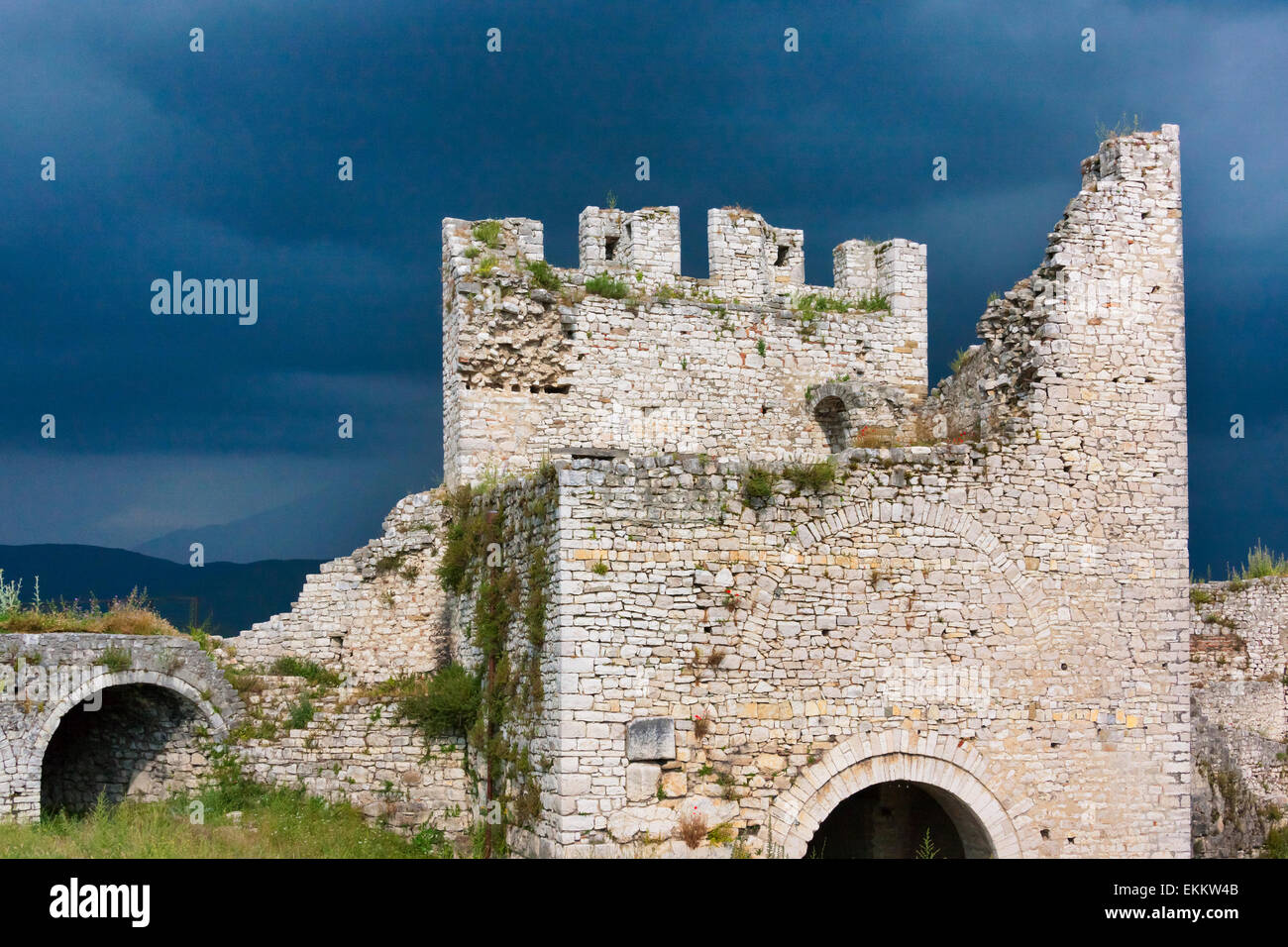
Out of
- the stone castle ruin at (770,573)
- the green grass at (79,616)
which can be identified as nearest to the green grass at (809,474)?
the stone castle ruin at (770,573)

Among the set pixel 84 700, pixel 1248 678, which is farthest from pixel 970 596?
pixel 84 700

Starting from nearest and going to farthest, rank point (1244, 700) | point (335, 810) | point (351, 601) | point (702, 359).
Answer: point (335, 810)
point (351, 601)
point (702, 359)
point (1244, 700)

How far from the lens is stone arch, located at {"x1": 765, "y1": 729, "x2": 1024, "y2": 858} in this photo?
1495 cm

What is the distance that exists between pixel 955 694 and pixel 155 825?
9469 millimetres

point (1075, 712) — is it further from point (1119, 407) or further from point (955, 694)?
point (1119, 407)

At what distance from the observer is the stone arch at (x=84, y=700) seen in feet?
55.4

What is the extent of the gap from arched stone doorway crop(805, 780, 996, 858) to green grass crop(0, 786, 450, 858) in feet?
17.5

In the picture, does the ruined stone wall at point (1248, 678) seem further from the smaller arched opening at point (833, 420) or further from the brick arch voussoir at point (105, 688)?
the brick arch voussoir at point (105, 688)

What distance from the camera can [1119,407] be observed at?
17.1 m

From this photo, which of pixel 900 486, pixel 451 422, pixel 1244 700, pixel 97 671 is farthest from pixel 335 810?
pixel 1244 700

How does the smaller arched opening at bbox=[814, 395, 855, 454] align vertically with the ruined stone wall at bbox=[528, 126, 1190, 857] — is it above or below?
above

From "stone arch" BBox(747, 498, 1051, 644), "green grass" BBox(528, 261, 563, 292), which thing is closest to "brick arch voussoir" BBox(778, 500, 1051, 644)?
"stone arch" BBox(747, 498, 1051, 644)

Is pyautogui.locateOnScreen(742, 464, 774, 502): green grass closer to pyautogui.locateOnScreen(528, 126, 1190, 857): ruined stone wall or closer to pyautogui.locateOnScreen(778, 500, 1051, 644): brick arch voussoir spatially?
pyautogui.locateOnScreen(528, 126, 1190, 857): ruined stone wall

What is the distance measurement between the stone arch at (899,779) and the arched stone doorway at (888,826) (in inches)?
56.5
